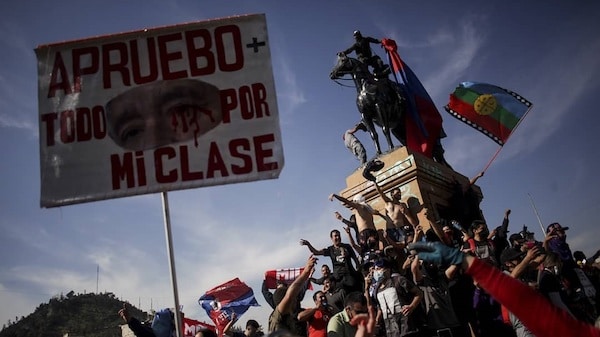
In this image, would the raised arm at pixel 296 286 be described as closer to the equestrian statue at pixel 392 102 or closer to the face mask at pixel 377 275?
the face mask at pixel 377 275

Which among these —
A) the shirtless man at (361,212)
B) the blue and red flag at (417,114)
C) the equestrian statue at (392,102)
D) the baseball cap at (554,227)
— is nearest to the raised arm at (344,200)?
the shirtless man at (361,212)

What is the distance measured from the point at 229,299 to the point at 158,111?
1171 cm

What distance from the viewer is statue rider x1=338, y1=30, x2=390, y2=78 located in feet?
30.1

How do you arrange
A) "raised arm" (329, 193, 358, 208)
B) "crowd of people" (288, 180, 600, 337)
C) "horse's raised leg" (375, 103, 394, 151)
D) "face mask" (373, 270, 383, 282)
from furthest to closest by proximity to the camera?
"horse's raised leg" (375, 103, 394, 151) < "raised arm" (329, 193, 358, 208) < "face mask" (373, 270, 383, 282) < "crowd of people" (288, 180, 600, 337)

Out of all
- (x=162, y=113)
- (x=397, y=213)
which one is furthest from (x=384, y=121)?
(x=162, y=113)

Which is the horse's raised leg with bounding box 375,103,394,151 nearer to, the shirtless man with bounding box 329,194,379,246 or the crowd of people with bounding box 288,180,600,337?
the shirtless man with bounding box 329,194,379,246

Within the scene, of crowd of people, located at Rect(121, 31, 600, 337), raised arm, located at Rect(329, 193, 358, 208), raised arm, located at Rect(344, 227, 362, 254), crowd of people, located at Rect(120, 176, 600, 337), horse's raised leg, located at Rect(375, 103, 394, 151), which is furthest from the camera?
horse's raised leg, located at Rect(375, 103, 394, 151)

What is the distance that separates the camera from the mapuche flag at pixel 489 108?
923 cm

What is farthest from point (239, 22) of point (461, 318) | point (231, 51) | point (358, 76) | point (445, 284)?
point (358, 76)

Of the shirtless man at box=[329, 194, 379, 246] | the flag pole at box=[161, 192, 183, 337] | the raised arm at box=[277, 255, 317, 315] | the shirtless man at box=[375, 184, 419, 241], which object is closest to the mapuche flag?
the shirtless man at box=[375, 184, 419, 241]

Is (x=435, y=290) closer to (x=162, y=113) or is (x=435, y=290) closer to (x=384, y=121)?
(x=162, y=113)

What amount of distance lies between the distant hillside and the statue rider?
4403cm

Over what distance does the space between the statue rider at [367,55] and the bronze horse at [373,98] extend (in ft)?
0.82

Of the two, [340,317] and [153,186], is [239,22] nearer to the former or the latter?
[153,186]
